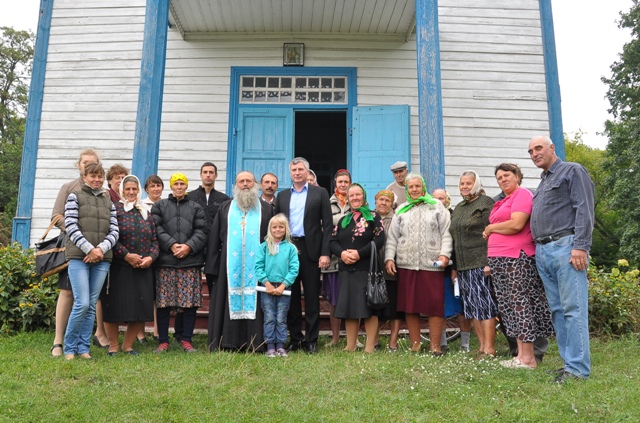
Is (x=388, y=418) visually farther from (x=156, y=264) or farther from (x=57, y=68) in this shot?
(x=57, y=68)

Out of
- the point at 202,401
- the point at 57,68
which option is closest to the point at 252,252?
the point at 202,401

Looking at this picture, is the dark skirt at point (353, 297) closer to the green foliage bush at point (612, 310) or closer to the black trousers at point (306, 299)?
the black trousers at point (306, 299)

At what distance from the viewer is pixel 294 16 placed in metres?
8.31

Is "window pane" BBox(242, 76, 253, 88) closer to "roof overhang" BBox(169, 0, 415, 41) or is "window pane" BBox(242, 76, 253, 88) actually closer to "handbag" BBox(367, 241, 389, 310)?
"roof overhang" BBox(169, 0, 415, 41)

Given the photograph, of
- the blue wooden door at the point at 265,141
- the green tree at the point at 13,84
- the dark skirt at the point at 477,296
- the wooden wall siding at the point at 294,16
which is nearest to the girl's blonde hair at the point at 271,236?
the dark skirt at the point at 477,296

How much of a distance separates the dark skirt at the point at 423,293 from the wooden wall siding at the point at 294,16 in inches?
171

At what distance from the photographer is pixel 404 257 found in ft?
16.7

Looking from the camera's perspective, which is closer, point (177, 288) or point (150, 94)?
point (177, 288)

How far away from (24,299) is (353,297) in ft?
11.0

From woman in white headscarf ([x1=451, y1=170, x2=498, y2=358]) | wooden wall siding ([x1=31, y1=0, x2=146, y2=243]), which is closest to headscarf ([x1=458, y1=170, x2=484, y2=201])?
woman in white headscarf ([x1=451, y1=170, x2=498, y2=358])

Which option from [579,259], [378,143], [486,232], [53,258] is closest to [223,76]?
A: [378,143]

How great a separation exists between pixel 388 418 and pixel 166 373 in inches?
66.4

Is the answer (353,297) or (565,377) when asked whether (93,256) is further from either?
(565,377)

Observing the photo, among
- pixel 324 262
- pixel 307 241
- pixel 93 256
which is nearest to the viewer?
pixel 93 256
